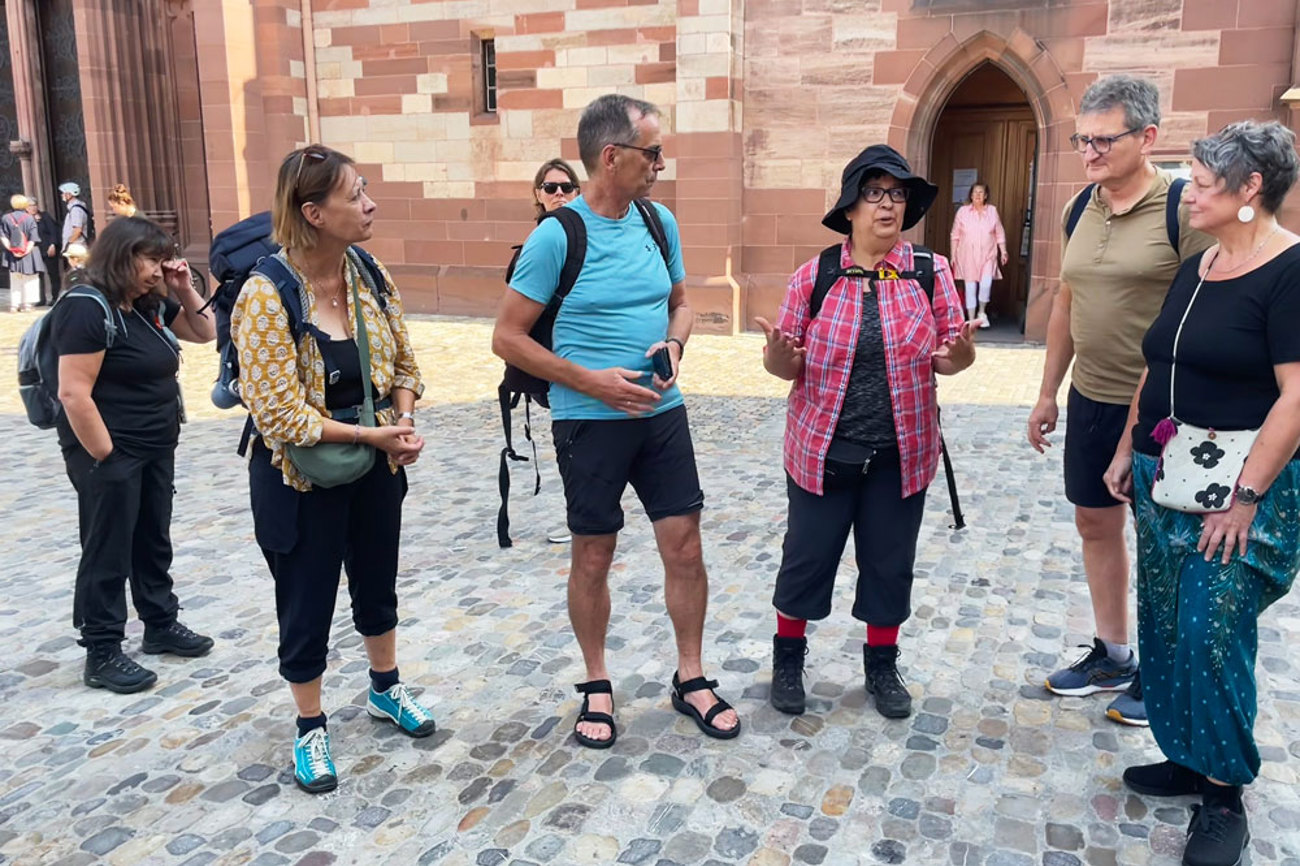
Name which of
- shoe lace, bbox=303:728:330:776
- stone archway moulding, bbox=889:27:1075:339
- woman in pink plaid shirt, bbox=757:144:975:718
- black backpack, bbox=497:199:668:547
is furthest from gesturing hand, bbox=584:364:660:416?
stone archway moulding, bbox=889:27:1075:339

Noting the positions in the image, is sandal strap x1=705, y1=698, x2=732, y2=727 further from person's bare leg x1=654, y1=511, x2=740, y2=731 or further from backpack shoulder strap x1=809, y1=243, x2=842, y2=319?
backpack shoulder strap x1=809, y1=243, x2=842, y2=319

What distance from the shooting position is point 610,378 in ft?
10.9

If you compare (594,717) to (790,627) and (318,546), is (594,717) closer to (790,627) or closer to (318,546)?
(790,627)

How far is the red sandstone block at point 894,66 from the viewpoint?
1281 centimetres

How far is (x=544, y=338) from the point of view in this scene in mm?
3510

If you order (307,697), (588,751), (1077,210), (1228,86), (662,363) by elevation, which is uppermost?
(1228,86)

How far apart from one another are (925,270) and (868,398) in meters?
0.46

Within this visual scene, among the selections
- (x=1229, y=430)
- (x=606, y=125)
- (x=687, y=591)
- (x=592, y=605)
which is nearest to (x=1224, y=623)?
(x=1229, y=430)

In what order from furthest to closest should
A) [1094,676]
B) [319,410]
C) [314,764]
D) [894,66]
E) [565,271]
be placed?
[894,66] < [1094,676] < [565,271] < [314,764] < [319,410]

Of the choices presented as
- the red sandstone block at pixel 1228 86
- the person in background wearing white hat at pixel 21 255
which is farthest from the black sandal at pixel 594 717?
the person in background wearing white hat at pixel 21 255

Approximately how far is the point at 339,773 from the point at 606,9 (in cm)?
1268

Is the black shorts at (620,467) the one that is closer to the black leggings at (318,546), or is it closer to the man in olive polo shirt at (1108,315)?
the black leggings at (318,546)

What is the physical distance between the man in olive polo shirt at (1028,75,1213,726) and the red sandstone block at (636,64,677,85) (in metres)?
11.0

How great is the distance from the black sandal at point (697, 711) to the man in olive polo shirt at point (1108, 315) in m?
1.20
